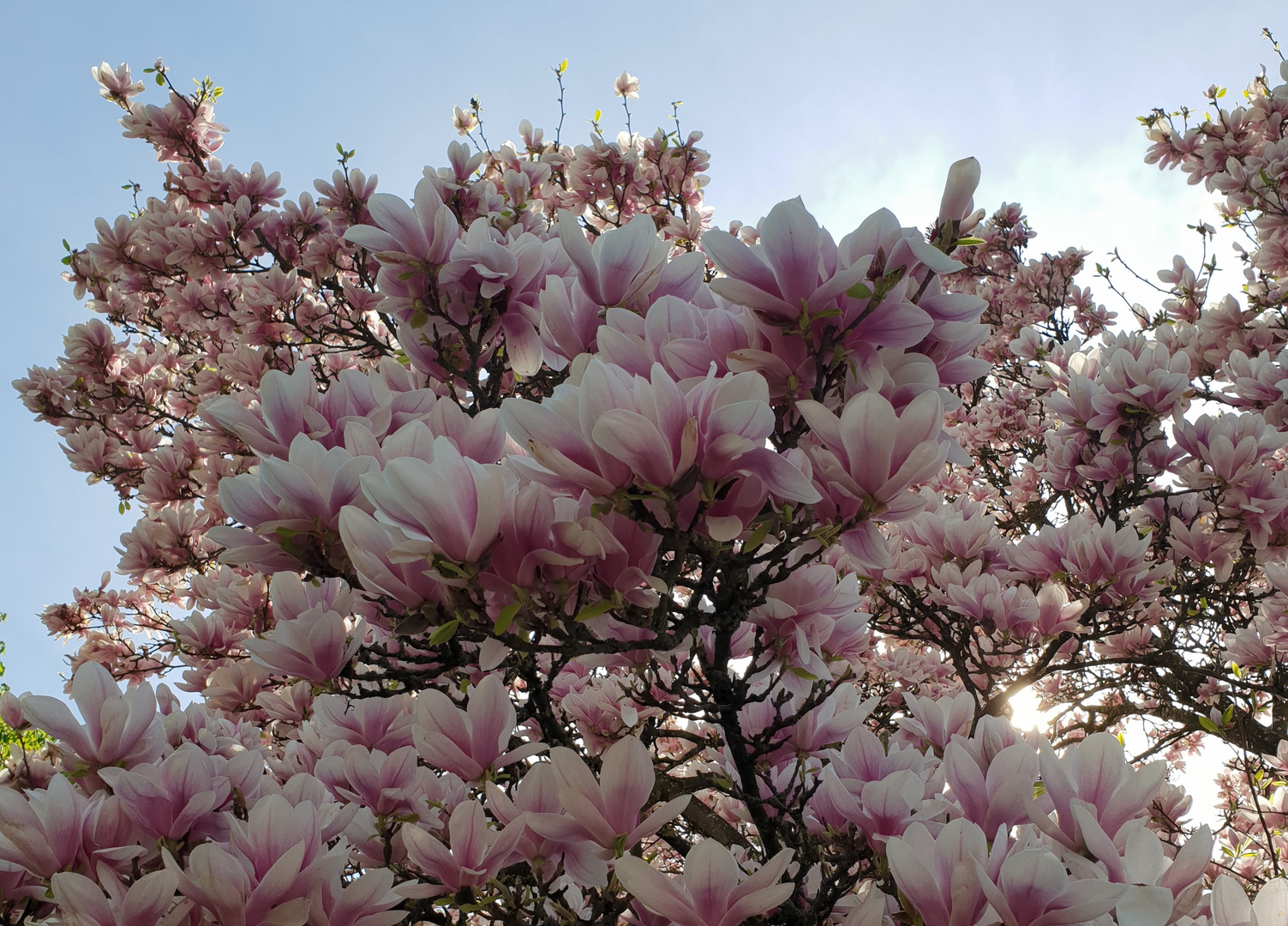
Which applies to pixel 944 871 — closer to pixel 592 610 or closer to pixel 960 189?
pixel 592 610

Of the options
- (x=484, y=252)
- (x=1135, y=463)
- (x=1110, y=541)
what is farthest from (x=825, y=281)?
(x=1135, y=463)

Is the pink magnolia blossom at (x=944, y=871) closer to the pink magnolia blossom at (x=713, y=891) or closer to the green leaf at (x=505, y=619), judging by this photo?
the pink magnolia blossom at (x=713, y=891)

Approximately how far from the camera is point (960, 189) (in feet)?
3.89

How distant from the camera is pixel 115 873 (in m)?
1.23

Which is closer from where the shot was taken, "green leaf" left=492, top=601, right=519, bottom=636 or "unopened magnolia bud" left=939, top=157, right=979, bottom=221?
"green leaf" left=492, top=601, right=519, bottom=636

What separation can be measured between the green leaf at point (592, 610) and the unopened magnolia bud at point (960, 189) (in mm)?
A: 817

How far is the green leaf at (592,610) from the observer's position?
1.00m

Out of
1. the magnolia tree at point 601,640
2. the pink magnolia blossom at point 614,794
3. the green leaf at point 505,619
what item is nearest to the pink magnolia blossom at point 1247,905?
the magnolia tree at point 601,640

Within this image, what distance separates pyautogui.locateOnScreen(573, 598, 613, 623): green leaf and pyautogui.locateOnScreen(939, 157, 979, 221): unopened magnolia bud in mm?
817

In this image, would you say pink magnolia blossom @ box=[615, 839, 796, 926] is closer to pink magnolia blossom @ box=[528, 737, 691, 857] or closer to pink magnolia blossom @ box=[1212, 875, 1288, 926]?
pink magnolia blossom @ box=[528, 737, 691, 857]

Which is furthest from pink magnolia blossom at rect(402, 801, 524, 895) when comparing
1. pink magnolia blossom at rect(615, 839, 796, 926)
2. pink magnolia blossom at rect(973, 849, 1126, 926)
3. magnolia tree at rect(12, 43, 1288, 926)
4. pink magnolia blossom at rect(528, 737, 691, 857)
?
pink magnolia blossom at rect(973, 849, 1126, 926)

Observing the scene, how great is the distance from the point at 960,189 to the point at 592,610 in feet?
2.83

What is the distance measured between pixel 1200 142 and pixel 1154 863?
239 inches

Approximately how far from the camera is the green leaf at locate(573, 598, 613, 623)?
1005mm
